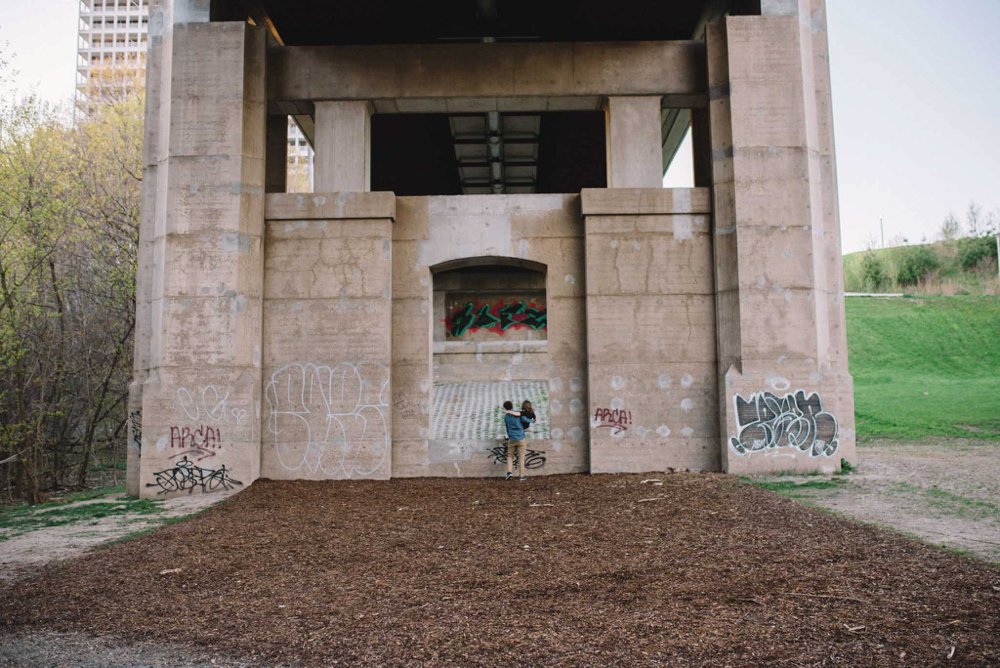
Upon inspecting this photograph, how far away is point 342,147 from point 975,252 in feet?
198

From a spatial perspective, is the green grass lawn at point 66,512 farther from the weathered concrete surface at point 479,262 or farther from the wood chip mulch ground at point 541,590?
the wood chip mulch ground at point 541,590

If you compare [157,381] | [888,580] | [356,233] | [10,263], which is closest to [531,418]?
Answer: [356,233]

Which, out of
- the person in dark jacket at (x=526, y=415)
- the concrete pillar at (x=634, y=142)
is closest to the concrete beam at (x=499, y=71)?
the concrete pillar at (x=634, y=142)

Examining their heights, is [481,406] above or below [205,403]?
below

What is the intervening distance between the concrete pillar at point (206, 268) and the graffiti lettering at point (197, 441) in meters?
0.02

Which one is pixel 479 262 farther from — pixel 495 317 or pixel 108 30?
pixel 108 30

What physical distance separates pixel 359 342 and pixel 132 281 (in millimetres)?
10110

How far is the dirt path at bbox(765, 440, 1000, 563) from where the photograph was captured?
9.20m

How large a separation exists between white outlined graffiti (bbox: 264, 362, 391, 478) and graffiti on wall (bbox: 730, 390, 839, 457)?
6909mm


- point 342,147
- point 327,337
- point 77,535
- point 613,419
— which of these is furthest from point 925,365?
point 77,535

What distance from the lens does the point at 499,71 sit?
16250 mm

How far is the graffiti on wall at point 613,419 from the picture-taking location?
15.2 metres

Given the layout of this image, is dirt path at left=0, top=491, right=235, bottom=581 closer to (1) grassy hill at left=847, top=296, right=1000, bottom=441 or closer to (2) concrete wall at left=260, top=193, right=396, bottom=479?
(2) concrete wall at left=260, top=193, right=396, bottom=479

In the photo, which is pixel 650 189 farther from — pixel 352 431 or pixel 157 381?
pixel 157 381
